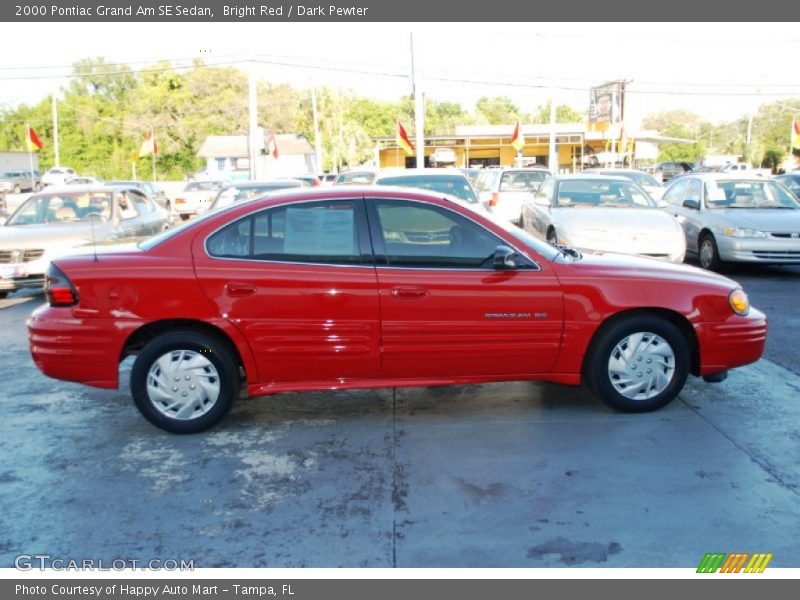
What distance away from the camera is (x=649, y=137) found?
58.9m

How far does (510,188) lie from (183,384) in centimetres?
1462

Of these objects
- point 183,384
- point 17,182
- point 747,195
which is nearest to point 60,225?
point 183,384

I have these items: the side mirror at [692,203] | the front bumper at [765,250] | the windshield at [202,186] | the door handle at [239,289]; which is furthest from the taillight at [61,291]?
the windshield at [202,186]

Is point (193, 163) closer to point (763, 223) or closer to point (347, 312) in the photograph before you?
point (763, 223)

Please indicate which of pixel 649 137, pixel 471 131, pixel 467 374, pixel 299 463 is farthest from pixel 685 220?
pixel 649 137

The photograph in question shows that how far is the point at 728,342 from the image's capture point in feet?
17.8

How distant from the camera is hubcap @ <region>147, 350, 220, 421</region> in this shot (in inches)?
200

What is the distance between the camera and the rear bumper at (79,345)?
198 inches

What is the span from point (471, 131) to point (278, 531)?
2049 inches

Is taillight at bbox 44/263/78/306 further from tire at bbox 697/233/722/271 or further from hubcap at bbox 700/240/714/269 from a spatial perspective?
hubcap at bbox 700/240/714/269

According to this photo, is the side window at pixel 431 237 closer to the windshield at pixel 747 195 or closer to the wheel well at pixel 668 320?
the wheel well at pixel 668 320

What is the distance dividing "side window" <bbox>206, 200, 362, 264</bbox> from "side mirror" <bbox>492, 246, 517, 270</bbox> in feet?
2.96

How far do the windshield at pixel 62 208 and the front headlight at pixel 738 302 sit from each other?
28.9ft

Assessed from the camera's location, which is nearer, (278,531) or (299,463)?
(278,531)
